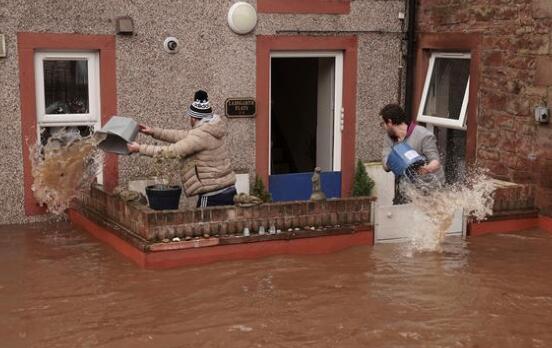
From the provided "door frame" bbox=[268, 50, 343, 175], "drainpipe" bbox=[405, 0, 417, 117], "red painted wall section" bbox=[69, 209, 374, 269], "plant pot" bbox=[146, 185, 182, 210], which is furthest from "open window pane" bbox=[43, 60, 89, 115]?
"drainpipe" bbox=[405, 0, 417, 117]

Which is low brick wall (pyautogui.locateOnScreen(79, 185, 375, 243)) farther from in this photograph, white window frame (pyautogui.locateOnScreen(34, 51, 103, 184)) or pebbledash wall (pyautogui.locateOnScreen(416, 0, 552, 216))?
pebbledash wall (pyautogui.locateOnScreen(416, 0, 552, 216))

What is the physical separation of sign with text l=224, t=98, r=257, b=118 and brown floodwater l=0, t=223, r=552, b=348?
8.23 feet

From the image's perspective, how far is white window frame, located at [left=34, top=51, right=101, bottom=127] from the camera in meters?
9.38

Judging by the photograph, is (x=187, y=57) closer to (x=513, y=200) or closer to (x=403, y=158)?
(x=403, y=158)

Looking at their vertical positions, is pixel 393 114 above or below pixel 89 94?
below

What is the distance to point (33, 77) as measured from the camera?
9250 mm

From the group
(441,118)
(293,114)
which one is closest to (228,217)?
(441,118)

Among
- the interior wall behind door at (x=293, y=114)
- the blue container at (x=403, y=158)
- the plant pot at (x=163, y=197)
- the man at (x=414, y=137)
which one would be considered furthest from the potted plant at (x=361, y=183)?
the plant pot at (x=163, y=197)

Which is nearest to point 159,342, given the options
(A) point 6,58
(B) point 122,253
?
(B) point 122,253

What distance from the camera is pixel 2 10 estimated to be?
905 cm

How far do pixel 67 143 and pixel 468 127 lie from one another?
479cm

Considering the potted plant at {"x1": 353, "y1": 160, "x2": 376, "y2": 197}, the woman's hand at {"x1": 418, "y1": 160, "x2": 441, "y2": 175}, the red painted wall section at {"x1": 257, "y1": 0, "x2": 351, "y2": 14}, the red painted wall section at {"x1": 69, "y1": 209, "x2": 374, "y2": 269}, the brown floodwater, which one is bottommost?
the brown floodwater

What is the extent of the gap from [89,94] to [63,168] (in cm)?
113

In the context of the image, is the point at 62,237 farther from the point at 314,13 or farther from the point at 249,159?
the point at 314,13
